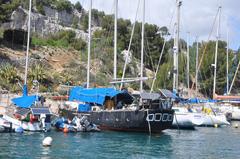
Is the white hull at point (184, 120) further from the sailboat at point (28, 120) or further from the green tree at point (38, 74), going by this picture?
the green tree at point (38, 74)

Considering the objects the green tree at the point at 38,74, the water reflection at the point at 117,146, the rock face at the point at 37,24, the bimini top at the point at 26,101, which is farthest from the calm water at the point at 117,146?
the rock face at the point at 37,24

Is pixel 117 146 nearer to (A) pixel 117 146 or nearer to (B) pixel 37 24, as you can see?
(A) pixel 117 146

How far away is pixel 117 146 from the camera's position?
3353 cm

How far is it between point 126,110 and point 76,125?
4.52 m

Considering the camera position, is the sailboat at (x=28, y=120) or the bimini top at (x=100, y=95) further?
the bimini top at (x=100, y=95)

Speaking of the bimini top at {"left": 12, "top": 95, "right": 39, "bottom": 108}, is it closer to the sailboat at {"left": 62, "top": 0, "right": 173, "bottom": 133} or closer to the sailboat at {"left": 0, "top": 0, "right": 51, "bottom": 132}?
the sailboat at {"left": 0, "top": 0, "right": 51, "bottom": 132}

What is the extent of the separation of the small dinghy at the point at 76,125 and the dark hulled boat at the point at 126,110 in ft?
5.46

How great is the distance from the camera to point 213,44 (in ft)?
315

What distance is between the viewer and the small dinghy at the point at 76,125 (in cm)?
4150

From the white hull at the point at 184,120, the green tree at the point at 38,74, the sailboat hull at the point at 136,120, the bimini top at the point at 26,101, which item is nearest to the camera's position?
the sailboat hull at the point at 136,120

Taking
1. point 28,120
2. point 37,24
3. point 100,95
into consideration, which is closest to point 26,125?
point 28,120

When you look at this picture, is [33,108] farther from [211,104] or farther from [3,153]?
[211,104]

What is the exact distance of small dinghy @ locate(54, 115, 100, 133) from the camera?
136ft

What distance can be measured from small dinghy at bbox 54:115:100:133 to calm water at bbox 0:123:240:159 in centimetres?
112
